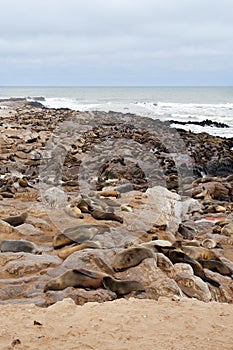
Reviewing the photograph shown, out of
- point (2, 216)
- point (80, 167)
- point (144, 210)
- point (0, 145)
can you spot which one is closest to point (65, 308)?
point (2, 216)

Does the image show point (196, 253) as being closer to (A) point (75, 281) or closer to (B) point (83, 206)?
(A) point (75, 281)

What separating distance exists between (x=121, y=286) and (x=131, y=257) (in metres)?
0.55

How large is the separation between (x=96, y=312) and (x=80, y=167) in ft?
32.2

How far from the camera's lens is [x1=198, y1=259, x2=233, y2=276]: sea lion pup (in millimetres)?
4969

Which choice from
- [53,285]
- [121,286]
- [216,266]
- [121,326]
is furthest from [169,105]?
[121,326]

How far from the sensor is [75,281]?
384 centimetres

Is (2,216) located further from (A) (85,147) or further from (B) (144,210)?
(A) (85,147)

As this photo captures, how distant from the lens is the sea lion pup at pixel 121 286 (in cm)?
382

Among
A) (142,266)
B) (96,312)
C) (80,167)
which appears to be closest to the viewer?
(96,312)

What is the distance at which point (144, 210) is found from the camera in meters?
7.08

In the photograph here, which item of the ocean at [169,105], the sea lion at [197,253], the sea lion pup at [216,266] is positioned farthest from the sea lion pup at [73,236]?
the ocean at [169,105]

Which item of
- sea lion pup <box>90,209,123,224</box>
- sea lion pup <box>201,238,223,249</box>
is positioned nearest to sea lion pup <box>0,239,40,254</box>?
sea lion pup <box>90,209,123,224</box>

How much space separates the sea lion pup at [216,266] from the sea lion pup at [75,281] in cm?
173

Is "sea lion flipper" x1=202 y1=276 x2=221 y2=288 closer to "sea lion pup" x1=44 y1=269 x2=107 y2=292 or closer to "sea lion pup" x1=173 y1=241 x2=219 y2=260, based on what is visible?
"sea lion pup" x1=173 y1=241 x2=219 y2=260
